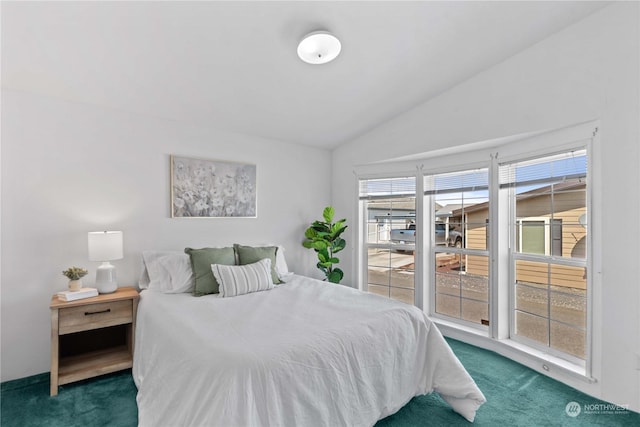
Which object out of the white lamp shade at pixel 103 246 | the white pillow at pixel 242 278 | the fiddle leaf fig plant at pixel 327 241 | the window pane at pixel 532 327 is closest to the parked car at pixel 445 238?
the window pane at pixel 532 327

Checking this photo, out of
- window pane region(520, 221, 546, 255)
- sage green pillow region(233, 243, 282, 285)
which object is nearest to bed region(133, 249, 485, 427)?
sage green pillow region(233, 243, 282, 285)

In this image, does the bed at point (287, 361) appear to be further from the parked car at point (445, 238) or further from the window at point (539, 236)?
the parked car at point (445, 238)

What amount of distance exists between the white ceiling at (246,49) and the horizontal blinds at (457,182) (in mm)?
935

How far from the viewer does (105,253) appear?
2.48 meters

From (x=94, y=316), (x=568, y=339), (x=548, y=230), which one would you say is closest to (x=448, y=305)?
(x=568, y=339)

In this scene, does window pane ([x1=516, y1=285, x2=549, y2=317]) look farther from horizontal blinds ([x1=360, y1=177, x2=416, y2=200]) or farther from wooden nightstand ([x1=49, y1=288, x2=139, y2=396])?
wooden nightstand ([x1=49, y1=288, x2=139, y2=396])

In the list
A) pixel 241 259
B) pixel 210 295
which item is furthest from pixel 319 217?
pixel 210 295

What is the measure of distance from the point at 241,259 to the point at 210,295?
20.1 inches

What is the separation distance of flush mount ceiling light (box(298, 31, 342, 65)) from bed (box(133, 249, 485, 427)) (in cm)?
186

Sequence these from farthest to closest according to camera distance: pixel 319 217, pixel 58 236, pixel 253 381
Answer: pixel 319 217
pixel 58 236
pixel 253 381

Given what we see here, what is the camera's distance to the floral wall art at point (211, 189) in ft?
10.5

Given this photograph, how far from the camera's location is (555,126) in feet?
8.16

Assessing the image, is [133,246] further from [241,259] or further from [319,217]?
[319,217]

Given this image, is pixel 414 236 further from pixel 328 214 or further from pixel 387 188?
pixel 328 214
